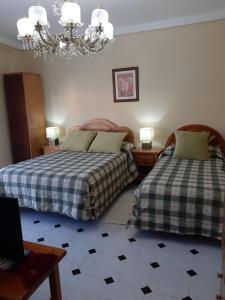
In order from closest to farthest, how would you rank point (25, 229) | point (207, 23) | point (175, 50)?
point (25, 229)
point (207, 23)
point (175, 50)

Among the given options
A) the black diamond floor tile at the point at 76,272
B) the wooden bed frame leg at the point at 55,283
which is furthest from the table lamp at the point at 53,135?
the wooden bed frame leg at the point at 55,283

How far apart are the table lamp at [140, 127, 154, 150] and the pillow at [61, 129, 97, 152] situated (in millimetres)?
843

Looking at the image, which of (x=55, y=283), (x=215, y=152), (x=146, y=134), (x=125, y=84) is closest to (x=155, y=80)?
(x=125, y=84)

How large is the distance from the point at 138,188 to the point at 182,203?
1.56ft

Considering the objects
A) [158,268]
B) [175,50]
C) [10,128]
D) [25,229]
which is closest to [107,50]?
[175,50]

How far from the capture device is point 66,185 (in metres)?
2.68

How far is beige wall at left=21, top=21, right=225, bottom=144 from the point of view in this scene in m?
3.55

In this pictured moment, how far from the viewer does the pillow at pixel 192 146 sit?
326cm

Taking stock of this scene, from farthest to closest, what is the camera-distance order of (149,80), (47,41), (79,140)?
(79,140), (149,80), (47,41)

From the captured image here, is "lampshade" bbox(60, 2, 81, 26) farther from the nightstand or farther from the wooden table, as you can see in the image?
the nightstand

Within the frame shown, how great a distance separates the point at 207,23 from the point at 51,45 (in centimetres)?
235

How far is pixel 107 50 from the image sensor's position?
4.05m

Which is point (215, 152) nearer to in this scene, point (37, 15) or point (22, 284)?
point (37, 15)

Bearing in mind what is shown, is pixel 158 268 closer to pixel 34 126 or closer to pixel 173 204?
pixel 173 204
